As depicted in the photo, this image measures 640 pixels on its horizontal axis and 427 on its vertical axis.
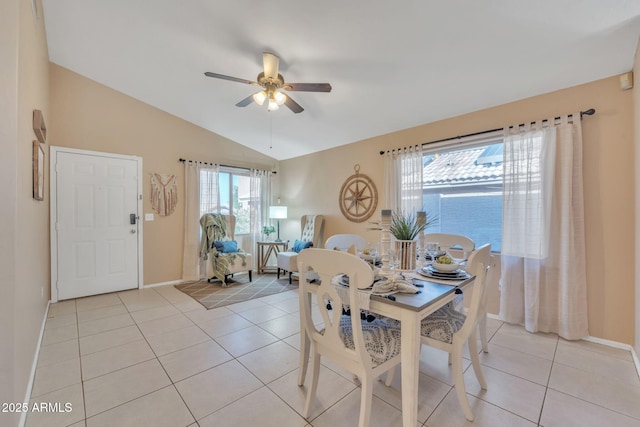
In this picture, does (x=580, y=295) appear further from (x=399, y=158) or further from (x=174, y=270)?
(x=174, y=270)

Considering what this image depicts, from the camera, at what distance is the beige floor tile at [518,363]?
193 cm

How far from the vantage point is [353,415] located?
1.55 m

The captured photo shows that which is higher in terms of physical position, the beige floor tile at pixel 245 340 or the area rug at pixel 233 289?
the area rug at pixel 233 289

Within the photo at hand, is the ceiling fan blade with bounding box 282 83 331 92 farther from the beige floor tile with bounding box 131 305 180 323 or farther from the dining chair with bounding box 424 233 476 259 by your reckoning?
the beige floor tile with bounding box 131 305 180 323

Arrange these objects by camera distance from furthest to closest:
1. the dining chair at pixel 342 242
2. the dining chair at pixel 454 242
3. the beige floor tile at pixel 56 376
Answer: the dining chair at pixel 342 242
the dining chair at pixel 454 242
the beige floor tile at pixel 56 376

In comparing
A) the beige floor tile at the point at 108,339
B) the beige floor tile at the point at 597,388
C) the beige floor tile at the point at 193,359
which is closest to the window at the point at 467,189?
the beige floor tile at the point at 597,388

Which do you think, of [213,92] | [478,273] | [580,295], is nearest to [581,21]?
[478,273]

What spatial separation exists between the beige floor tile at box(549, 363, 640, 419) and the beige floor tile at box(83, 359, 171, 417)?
2754 mm

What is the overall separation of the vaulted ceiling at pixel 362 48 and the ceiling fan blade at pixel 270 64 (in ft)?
0.37

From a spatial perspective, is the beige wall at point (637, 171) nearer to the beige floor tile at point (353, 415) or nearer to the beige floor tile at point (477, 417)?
the beige floor tile at point (477, 417)

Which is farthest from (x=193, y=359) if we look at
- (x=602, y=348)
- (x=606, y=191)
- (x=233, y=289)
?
(x=606, y=191)

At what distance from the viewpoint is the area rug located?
139 inches

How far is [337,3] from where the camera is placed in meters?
1.95

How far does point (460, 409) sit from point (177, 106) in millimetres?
4815
